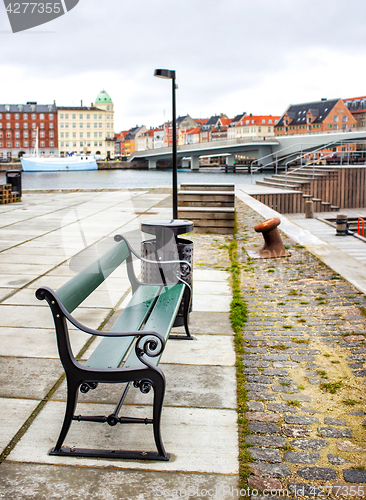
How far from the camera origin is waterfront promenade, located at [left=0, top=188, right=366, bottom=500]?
8.98 feet

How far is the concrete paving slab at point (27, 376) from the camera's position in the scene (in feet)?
12.3

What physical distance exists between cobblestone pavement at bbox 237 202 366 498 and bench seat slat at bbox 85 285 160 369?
0.98 meters

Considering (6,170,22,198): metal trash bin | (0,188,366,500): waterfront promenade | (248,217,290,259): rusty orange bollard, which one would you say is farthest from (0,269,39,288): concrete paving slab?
(6,170,22,198): metal trash bin

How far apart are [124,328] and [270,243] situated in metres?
5.99

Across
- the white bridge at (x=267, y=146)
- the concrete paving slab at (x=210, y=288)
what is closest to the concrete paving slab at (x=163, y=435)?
the concrete paving slab at (x=210, y=288)

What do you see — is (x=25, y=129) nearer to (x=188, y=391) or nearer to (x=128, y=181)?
(x=128, y=181)

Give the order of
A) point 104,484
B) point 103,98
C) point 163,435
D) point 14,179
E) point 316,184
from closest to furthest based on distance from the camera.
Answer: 1. point 104,484
2. point 163,435
3. point 14,179
4. point 316,184
5. point 103,98

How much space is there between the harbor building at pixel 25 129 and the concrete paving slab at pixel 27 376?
13566cm

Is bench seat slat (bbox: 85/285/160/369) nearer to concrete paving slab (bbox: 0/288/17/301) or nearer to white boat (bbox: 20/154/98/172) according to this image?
concrete paving slab (bbox: 0/288/17/301)

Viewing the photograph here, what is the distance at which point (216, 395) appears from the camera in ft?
12.3

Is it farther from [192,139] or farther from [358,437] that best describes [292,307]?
[192,139]

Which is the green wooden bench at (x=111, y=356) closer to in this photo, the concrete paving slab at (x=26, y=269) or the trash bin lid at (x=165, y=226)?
the trash bin lid at (x=165, y=226)

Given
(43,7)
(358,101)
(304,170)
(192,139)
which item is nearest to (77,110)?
(192,139)

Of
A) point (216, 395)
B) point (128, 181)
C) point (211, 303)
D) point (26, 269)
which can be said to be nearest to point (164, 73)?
point (26, 269)
